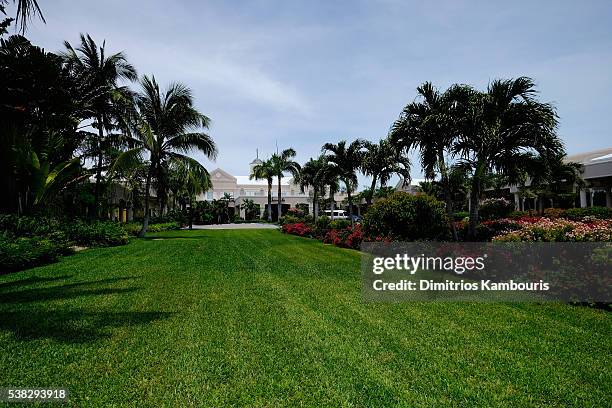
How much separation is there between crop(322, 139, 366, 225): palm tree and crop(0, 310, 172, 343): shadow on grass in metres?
20.6

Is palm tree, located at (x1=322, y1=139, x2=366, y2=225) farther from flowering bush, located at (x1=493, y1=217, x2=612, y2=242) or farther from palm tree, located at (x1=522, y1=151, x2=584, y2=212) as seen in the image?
flowering bush, located at (x1=493, y1=217, x2=612, y2=242)

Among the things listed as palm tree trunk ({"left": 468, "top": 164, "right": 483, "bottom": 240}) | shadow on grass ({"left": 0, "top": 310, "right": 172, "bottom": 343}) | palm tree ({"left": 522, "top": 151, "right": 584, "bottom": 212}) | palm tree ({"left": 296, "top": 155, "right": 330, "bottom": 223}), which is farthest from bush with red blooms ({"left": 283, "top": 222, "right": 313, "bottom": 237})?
shadow on grass ({"left": 0, "top": 310, "right": 172, "bottom": 343})

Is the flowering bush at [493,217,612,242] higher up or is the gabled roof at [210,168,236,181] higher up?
the gabled roof at [210,168,236,181]

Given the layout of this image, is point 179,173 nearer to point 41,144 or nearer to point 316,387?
point 41,144

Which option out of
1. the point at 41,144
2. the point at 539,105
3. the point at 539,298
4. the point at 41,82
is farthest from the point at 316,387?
the point at 41,144

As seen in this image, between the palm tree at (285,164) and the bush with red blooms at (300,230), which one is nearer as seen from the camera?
the bush with red blooms at (300,230)

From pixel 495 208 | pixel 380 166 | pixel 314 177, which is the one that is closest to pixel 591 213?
pixel 380 166

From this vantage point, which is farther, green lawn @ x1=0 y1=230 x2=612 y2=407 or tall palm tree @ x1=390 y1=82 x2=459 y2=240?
tall palm tree @ x1=390 y1=82 x2=459 y2=240

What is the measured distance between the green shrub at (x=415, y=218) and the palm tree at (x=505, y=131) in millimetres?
947

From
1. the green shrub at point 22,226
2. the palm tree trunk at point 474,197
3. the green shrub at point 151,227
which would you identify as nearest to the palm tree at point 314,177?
the green shrub at point 151,227

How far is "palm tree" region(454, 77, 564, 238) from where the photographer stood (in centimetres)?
1180

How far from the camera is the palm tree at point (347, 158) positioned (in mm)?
25508

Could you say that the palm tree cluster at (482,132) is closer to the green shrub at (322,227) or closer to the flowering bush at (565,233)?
the flowering bush at (565,233)

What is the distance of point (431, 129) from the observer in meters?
13.7
